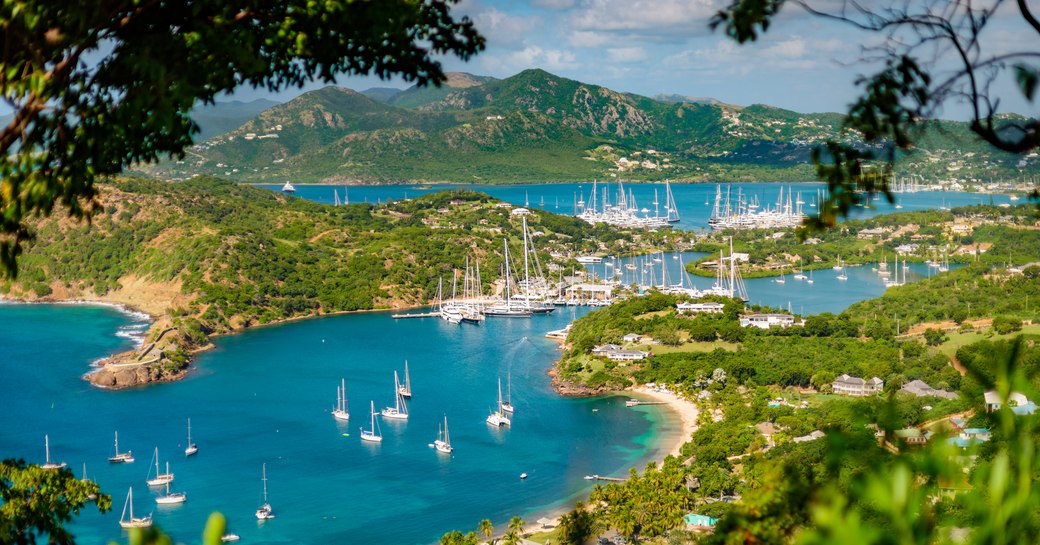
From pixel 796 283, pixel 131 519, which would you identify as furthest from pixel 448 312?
pixel 131 519

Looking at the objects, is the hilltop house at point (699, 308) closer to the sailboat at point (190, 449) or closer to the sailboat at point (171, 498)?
the sailboat at point (190, 449)

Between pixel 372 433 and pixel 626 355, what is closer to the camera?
pixel 372 433

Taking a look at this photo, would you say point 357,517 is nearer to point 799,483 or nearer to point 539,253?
point 799,483

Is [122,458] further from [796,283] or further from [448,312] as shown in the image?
[796,283]

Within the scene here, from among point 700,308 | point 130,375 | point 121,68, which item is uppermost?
point 121,68

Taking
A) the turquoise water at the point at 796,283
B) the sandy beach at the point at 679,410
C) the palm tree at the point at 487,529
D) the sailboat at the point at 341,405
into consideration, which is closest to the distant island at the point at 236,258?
the turquoise water at the point at 796,283

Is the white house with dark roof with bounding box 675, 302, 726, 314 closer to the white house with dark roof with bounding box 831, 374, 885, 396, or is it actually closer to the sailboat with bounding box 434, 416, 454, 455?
the white house with dark roof with bounding box 831, 374, 885, 396
